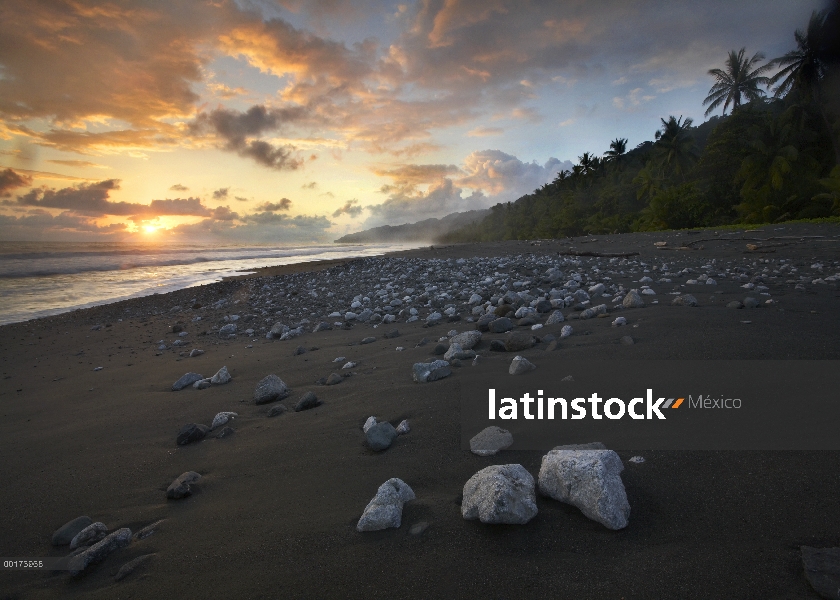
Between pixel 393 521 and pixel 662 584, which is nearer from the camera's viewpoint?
pixel 662 584

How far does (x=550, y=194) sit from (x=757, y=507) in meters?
67.6

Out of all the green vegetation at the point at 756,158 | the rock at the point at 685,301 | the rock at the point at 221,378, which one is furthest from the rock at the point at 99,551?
the green vegetation at the point at 756,158

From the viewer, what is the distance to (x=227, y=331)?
20.3ft

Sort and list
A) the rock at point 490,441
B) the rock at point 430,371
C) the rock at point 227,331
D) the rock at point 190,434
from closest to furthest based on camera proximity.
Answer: the rock at point 490,441, the rock at point 190,434, the rock at point 430,371, the rock at point 227,331

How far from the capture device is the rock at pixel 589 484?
1397 millimetres

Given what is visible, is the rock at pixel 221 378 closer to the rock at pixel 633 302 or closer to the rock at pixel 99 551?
the rock at pixel 99 551

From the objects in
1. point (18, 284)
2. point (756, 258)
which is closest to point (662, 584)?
point (756, 258)

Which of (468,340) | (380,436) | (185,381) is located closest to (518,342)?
(468,340)

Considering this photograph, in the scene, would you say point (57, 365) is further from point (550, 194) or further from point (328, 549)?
point (550, 194)

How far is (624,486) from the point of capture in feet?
5.11

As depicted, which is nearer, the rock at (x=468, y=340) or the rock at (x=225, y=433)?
the rock at (x=225, y=433)

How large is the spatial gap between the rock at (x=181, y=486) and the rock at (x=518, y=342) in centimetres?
223
